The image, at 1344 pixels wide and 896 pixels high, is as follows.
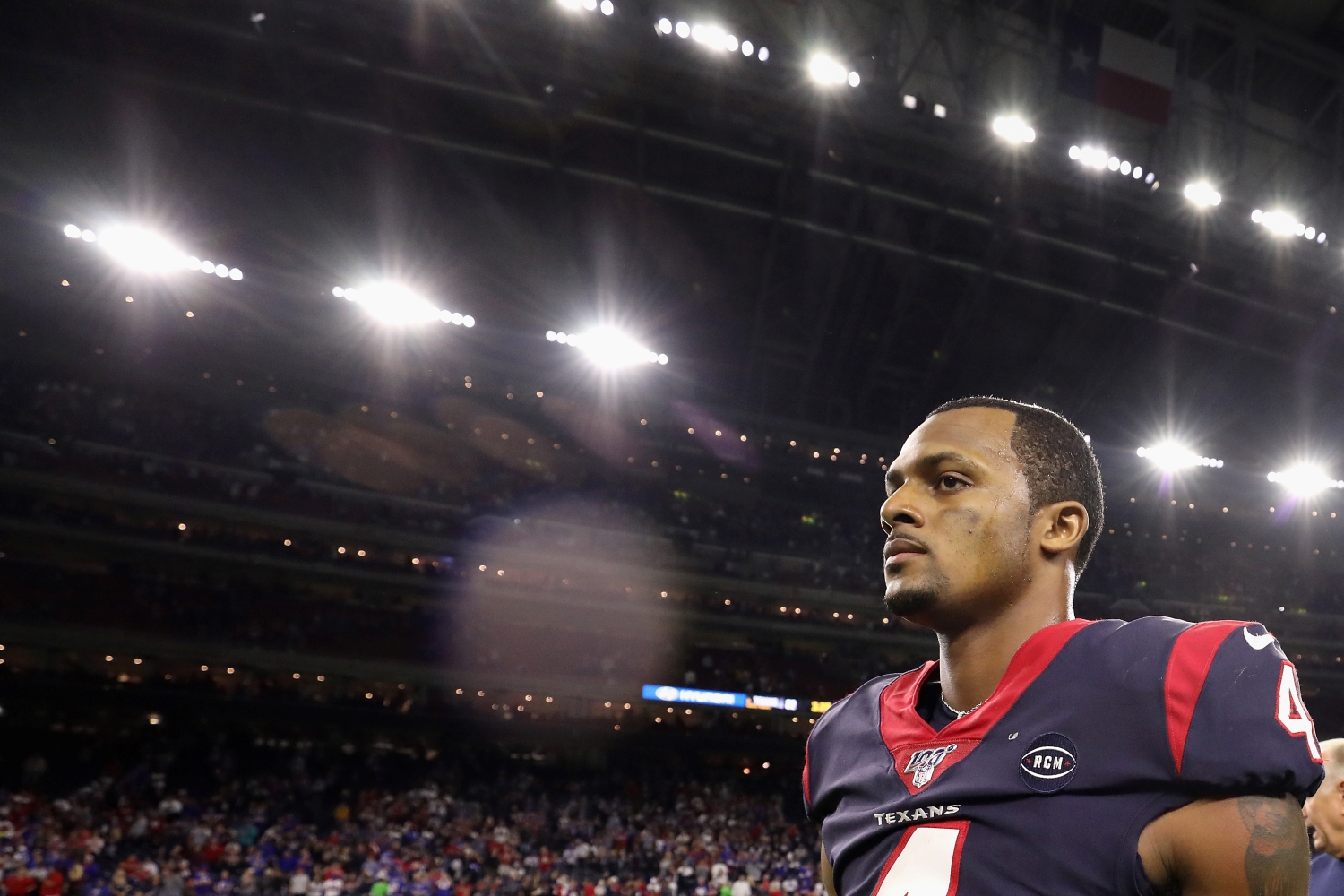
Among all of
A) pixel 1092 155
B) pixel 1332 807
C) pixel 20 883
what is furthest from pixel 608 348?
pixel 1332 807

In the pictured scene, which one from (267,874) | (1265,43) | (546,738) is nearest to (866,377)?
(1265,43)

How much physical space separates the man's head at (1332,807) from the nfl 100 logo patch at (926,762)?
1.98 m

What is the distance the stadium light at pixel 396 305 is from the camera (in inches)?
837

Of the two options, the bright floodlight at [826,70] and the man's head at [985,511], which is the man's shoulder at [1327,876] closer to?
the man's head at [985,511]

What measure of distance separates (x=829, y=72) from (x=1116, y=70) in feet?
19.3

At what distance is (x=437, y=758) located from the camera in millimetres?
20016

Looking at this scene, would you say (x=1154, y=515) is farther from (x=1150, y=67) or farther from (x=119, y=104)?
(x=119, y=104)

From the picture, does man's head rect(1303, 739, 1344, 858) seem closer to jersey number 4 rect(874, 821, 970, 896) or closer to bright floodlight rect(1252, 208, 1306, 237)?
jersey number 4 rect(874, 821, 970, 896)

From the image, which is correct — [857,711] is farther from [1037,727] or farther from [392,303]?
[392,303]

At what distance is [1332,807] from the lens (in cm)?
264

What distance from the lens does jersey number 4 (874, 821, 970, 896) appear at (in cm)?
130

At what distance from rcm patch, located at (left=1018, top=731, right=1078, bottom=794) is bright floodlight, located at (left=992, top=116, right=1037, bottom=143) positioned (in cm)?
1518

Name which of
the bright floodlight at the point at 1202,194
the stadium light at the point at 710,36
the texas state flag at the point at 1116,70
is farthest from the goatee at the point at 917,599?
the bright floodlight at the point at 1202,194

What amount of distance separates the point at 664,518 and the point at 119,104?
56.6 ft
